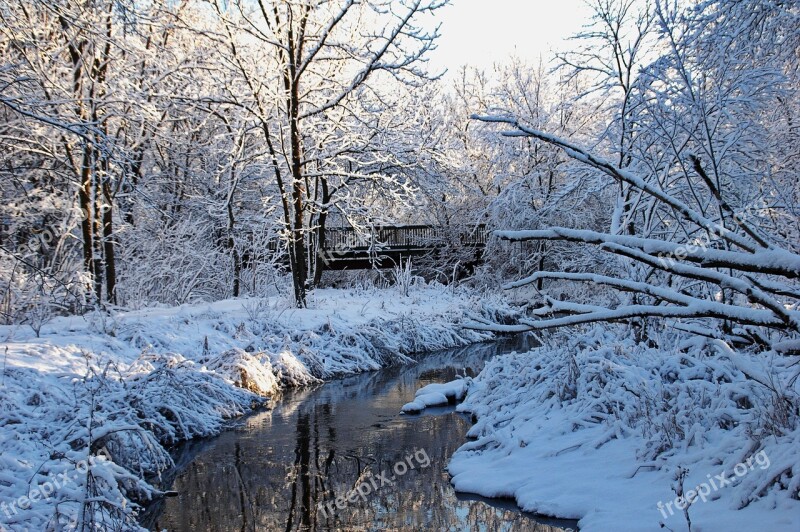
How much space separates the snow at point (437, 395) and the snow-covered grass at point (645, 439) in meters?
1.06

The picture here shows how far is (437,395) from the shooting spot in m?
9.57

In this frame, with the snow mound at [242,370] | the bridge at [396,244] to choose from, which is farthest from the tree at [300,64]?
the bridge at [396,244]

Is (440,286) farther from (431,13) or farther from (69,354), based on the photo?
(69,354)

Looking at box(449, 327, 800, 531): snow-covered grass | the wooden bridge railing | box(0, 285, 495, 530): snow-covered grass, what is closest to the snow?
box(449, 327, 800, 531): snow-covered grass

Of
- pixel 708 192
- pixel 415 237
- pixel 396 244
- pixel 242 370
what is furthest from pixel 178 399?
pixel 415 237

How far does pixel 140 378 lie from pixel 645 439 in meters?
5.40

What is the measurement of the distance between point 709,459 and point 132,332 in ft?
24.5

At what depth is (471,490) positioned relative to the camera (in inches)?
234

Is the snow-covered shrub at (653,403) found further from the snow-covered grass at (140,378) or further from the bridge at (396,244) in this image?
the bridge at (396,244)

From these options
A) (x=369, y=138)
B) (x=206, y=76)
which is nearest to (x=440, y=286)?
(x=369, y=138)

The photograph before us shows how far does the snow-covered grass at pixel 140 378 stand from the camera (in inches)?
189

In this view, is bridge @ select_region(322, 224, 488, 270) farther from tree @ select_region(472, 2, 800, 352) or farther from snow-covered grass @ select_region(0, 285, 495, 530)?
tree @ select_region(472, 2, 800, 352)

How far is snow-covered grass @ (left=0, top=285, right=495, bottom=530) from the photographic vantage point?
4.80 meters

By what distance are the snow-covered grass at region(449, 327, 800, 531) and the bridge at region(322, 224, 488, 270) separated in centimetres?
1479
